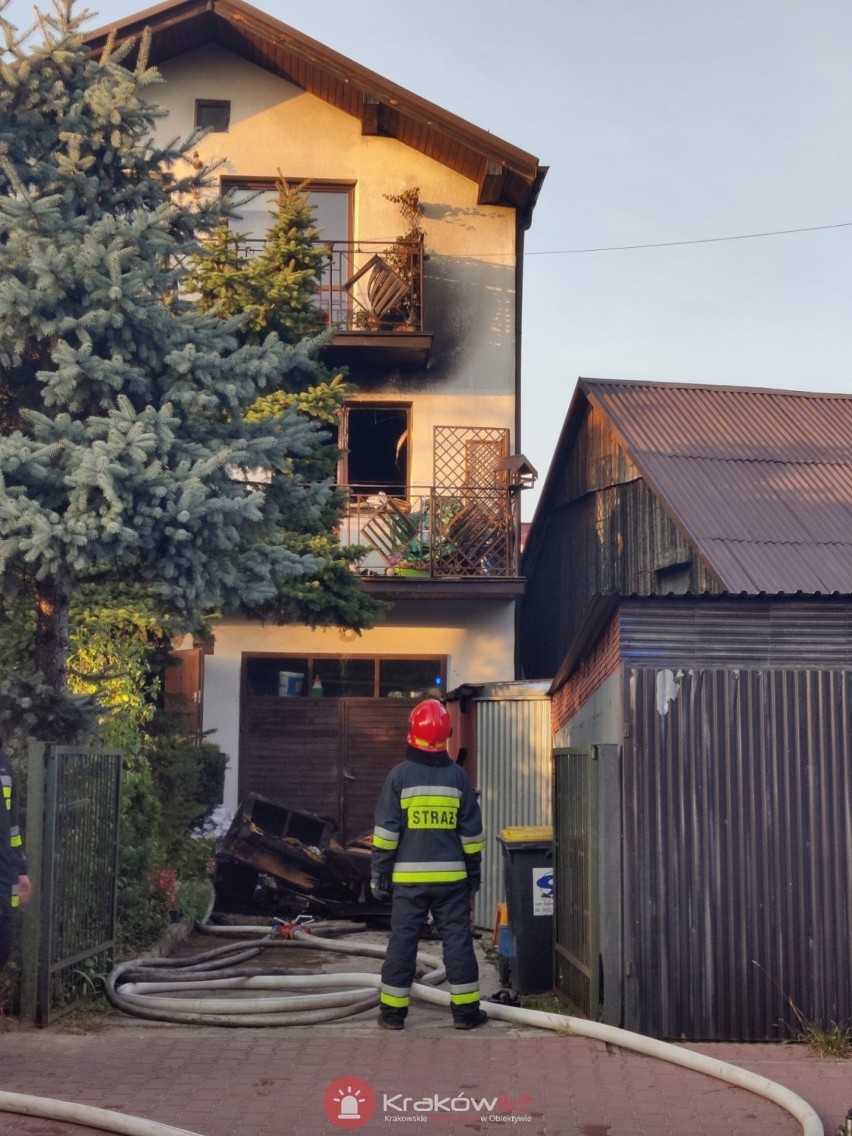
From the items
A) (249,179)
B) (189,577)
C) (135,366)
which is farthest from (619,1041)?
(249,179)

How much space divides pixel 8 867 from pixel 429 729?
2299 millimetres

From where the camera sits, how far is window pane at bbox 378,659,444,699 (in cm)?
1672

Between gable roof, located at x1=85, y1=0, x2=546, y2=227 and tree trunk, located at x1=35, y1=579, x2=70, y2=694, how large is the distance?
10.5 m

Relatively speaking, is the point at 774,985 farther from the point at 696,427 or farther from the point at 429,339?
the point at 429,339

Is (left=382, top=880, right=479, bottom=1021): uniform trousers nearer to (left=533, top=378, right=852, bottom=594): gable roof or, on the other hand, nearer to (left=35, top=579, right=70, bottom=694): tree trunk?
(left=35, top=579, right=70, bottom=694): tree trunk

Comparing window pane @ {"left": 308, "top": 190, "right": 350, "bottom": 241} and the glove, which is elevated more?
window pane @ {"left": 308, "top": 190, "right": 350, "bottom": 241}

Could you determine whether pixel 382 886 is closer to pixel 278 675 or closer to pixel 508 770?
pixel 508 770

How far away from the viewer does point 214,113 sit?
1812 cm

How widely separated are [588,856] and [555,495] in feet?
39.3

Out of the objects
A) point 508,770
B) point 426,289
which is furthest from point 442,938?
point 426,289

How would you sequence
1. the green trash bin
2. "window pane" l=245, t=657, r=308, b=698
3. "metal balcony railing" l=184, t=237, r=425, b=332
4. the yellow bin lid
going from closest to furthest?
the green trash bin
the yellow bin lid
"window pane" l=245, t=657, r=308, b=698
"metal balcony railing" l=184, t=237, r=425, b=332

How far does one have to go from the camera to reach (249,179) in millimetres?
17828

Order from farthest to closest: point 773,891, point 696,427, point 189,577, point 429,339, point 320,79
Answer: point 320,79, point 429,339, point 696,427, point 189,577, point 773,891

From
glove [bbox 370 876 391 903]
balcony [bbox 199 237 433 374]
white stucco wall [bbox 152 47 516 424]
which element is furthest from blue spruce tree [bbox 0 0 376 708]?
white stucco wall [bbox 152 47 516 424]
